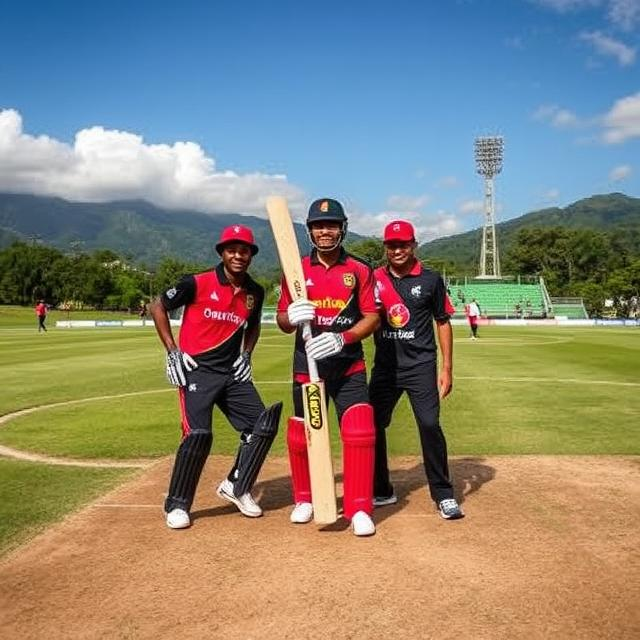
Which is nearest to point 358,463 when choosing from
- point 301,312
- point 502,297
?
point 301,312

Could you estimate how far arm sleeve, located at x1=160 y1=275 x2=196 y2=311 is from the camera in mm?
5562

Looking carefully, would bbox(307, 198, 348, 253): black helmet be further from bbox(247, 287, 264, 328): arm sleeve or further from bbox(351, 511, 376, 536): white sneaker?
bbox(351, 511, 376, 536): white sneaker

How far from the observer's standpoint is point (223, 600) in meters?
3.81

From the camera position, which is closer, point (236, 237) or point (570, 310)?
point (236, 237)

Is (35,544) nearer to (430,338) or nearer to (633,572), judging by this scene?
(430,338)

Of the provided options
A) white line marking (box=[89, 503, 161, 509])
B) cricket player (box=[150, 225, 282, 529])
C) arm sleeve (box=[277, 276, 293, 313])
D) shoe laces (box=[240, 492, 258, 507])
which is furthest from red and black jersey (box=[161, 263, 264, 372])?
white line marking (box=[89, 503, 161, 509])

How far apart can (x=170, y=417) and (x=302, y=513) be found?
18.7 feet

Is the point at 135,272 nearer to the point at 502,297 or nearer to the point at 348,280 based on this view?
the point at 502,297

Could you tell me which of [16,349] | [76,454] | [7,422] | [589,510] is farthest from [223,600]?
[16,349]

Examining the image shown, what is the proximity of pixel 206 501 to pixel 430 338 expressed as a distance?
2466mm

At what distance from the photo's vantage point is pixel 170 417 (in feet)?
34.9

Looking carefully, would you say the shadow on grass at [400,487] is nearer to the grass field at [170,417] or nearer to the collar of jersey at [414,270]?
the grass field at [170,417]

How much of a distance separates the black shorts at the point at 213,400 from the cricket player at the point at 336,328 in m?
0.45

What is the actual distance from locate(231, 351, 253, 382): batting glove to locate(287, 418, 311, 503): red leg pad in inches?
23.0
